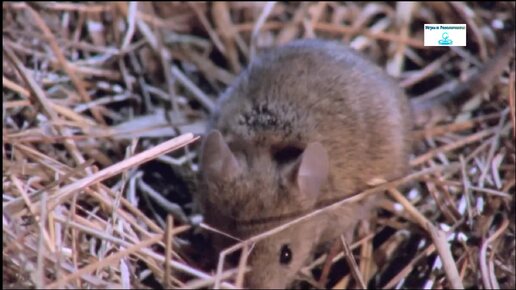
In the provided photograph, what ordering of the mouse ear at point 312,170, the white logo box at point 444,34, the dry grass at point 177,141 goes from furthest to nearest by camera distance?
the white logo box at point 444,34 < the mouse ear at point 312,170 < the dry grass at point 177,141

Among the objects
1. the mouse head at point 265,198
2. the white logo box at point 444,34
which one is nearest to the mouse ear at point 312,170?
the mouse head at point 265,198

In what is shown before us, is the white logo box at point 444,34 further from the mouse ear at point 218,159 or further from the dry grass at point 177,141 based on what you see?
the mouse ear at point 218,159

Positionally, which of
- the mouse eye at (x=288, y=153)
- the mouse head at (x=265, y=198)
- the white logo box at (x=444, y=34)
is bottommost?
the mouse head at (x=265, y=198)

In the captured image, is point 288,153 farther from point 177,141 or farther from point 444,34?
point 444,34

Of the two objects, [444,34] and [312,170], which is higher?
[444,34]

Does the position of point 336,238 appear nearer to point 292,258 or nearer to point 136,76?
point 292,258

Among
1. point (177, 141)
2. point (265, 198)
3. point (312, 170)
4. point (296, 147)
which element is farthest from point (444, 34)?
point (177, 141)

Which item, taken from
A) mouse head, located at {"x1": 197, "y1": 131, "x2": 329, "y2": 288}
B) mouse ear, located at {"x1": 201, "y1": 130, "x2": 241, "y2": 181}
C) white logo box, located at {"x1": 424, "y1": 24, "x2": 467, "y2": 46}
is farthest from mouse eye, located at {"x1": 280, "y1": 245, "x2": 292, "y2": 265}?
white logo box, located at {"x1": 424, "y1": 24, "x2": 467, "y2": 46}

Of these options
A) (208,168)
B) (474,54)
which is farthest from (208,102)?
(474,54)
